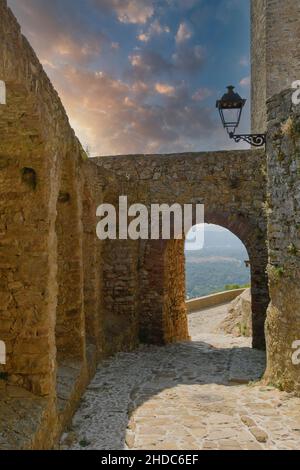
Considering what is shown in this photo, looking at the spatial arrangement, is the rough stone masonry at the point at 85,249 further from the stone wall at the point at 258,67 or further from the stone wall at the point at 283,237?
the stone wall at the point at 258,67

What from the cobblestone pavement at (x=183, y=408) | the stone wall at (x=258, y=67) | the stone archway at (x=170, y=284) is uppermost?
the stone wall at (x=258, y=67)

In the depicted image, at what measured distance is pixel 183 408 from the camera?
5.69 m

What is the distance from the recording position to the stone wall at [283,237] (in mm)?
5727

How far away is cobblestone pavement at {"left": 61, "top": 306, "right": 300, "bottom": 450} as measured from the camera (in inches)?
181

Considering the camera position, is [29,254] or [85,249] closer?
[29,254]

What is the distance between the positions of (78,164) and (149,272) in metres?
4.06

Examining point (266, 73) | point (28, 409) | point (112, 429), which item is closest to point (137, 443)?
point (112, 429)

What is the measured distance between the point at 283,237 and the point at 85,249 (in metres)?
3.68

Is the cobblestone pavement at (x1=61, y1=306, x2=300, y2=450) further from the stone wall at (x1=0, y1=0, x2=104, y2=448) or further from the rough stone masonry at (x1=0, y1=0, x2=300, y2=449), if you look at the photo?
the stone wall at (x1=0, y1=0, x2=104, y2=448)

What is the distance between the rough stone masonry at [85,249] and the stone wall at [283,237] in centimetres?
2

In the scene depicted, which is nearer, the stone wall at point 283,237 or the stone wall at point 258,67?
the stone wall at point 283,237

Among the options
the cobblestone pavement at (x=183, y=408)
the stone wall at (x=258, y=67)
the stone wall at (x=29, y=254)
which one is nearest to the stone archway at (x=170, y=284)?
the cobblestone pavement at (x=183, y=408)

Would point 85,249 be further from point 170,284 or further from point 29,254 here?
point 29,254

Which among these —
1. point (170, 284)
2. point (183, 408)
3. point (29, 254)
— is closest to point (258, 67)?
point (170, 284)
